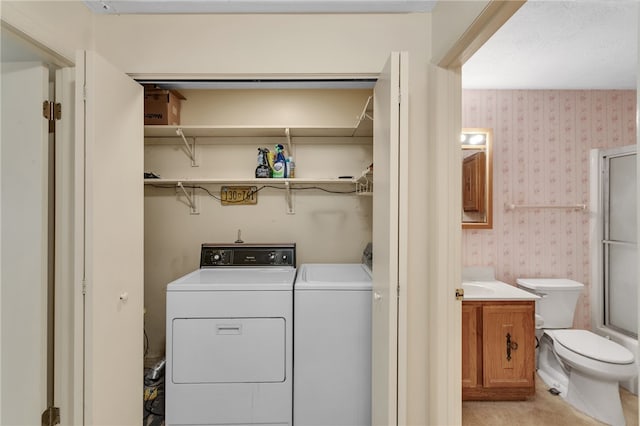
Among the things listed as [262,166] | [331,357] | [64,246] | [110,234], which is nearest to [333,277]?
[331,357]

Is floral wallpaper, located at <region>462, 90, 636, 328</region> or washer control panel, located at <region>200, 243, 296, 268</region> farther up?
floral wallpaper, located at <region>462, 90, 636, 328</region>

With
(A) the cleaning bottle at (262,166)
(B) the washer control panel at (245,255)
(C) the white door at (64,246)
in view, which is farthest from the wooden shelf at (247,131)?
(B) the washer control panel at (245,255)

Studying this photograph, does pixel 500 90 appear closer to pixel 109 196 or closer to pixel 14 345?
pixel 109 196

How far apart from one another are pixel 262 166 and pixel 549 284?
249 centimetres

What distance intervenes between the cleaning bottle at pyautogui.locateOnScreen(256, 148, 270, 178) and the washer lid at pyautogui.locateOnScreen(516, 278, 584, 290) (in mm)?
2265

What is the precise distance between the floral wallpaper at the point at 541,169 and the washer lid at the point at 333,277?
3.59ft

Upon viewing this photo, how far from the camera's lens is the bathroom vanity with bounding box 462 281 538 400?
2.24 m

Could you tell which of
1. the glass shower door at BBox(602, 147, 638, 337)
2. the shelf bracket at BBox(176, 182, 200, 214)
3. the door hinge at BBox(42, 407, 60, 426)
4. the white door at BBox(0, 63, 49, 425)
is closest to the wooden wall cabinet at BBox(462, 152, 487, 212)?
the glass shower door at BBox(602, 147, 638, 337)

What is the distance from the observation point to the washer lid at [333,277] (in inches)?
72.3

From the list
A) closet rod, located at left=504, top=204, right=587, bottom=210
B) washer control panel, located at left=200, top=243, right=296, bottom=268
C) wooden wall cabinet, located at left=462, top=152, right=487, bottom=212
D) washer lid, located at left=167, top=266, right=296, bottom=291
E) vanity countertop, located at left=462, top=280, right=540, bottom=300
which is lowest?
vanity countertop, located at left=462, top=280, right=540, bottom=300

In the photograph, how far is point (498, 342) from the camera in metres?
2.24

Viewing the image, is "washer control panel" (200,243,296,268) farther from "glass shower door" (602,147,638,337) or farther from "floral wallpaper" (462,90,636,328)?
"glass shower door" (602,147,638,337)

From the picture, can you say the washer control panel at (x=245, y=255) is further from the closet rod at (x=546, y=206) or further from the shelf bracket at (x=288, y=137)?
the closet rod at (x=546, y=206)

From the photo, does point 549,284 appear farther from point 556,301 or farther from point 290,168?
point 290,168
